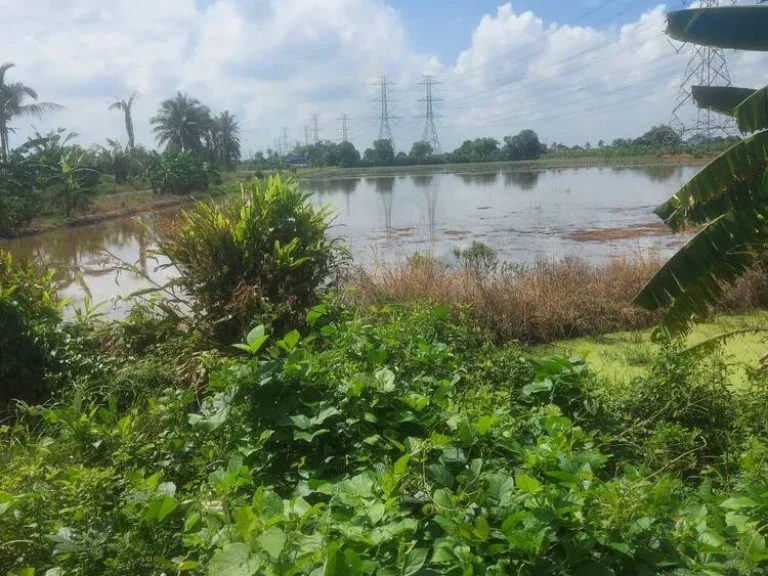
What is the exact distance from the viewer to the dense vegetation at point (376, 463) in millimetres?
1717

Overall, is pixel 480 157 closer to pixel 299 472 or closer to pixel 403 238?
pixel 403 238

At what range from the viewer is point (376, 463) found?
→ 230 cm

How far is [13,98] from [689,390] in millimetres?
36483

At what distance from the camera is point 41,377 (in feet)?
14.1

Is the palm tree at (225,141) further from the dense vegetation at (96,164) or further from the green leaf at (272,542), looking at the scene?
the green leaf at (272,542)

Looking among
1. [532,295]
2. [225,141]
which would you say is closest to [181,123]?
[225,141]

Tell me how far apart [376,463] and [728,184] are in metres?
3.94

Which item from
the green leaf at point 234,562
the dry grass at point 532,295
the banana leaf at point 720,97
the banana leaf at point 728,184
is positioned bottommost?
the dry grass at point 532,295

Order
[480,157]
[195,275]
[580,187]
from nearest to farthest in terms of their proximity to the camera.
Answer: [195,275]
[580,187]
[480,157]

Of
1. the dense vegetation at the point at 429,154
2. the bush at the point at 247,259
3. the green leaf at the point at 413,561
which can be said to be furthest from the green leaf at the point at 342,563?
the dense vegetation at the point at 429,154

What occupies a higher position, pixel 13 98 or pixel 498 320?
pixel 13 98

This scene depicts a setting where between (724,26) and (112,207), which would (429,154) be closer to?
(112,207)

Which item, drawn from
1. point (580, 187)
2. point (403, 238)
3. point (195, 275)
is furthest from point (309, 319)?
point (580, 187)

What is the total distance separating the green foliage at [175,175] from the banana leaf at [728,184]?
116 feet
